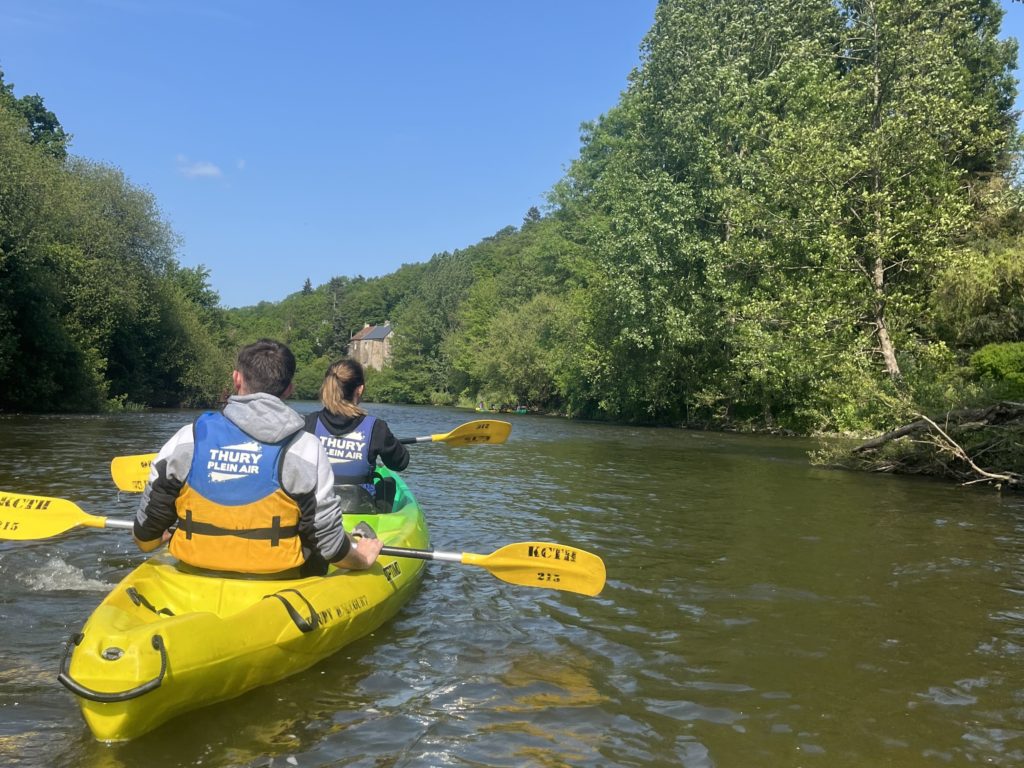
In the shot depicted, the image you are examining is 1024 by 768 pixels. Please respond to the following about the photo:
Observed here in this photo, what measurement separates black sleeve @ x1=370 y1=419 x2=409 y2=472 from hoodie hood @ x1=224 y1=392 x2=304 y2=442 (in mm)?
1837

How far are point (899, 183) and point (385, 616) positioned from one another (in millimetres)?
15546

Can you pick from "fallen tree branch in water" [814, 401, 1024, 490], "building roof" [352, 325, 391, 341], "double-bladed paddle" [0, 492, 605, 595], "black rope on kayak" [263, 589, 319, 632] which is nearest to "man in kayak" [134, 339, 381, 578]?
"black rope on kayak" [263, 589, 319, 632]

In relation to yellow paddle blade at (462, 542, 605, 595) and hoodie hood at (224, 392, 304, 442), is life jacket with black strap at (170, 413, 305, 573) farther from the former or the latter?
yellow paddle blade at (462, 542, 605, 595)

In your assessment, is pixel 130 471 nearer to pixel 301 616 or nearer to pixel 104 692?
pixel 301 616

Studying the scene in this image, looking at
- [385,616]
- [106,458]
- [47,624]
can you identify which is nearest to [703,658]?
[385,616]

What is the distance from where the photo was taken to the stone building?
102 metres

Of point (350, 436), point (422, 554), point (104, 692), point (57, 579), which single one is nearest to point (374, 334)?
point (57, 579)

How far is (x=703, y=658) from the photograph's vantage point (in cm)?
436

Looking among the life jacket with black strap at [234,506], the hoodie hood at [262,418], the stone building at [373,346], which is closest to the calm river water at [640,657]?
the life jacket with black strap at [234,506]

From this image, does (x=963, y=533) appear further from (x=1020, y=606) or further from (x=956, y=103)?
(x=956, y=103)

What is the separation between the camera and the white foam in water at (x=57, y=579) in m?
5.25

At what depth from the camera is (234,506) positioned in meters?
3.68

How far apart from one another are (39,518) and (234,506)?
2.18m

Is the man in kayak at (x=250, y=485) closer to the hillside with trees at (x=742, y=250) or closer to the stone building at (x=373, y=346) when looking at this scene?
the hillside with trees at (x=742, y=250)
